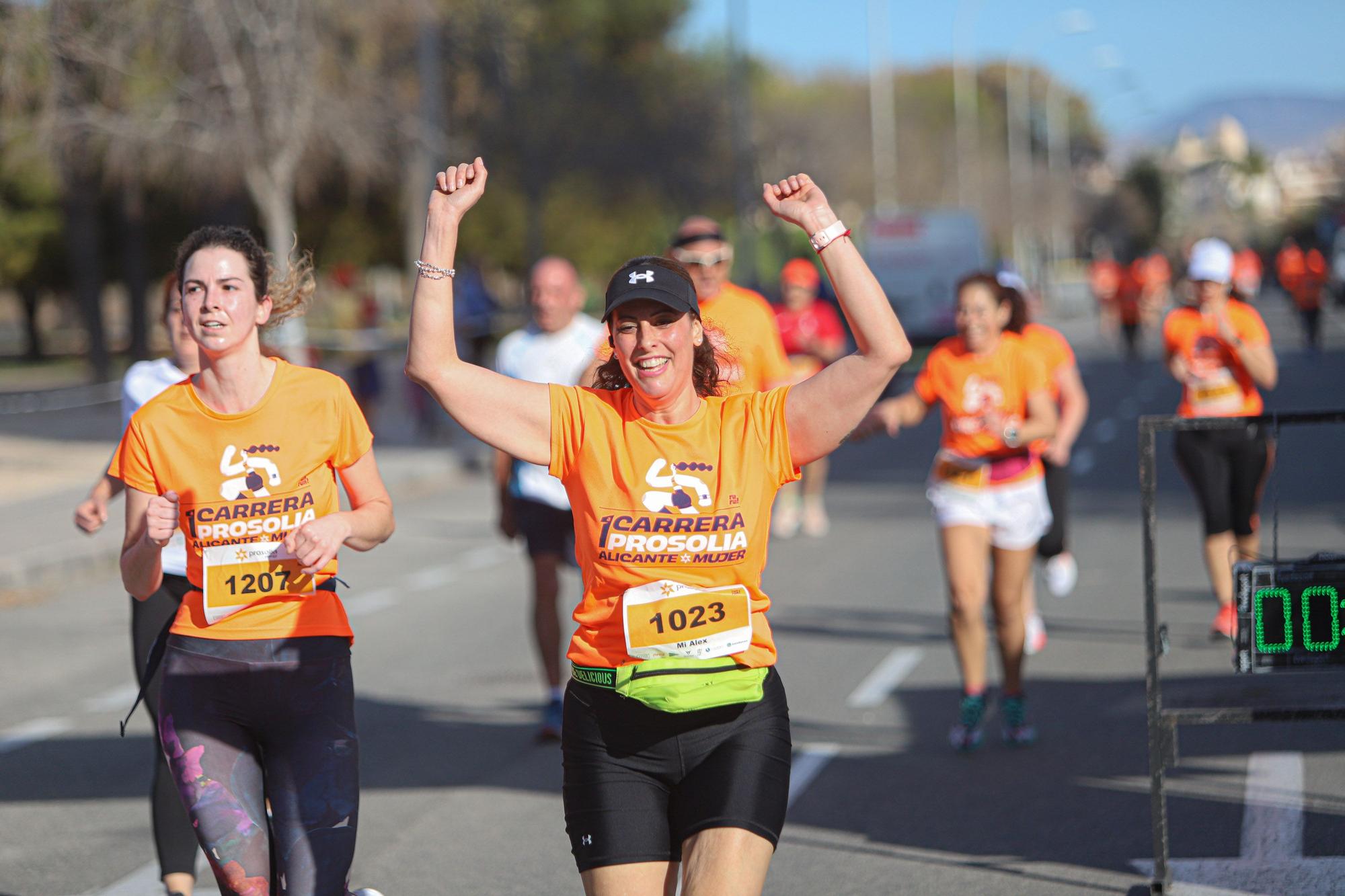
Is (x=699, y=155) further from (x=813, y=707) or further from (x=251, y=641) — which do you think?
(x=251, y=641)

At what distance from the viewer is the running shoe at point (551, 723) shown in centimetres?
779

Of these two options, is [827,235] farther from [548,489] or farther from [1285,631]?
[548,489]

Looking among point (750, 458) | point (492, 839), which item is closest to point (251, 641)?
point (750, 458)

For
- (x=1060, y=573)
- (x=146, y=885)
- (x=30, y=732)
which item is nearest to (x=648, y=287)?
(x=146, y=885)

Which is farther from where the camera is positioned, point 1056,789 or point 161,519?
point 1056,789

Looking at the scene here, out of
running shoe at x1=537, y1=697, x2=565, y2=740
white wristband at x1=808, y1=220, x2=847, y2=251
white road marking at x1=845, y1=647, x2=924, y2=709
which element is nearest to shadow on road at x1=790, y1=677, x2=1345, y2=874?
white road marking at x1=845, y1=647, x2=924, y2=709

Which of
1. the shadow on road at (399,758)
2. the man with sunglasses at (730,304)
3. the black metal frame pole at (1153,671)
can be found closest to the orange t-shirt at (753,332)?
the man with sunglasses at (730,304)

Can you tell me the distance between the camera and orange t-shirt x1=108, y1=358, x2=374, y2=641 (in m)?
4.17

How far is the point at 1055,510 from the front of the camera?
9641 millimetres

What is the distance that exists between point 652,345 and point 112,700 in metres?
6.08

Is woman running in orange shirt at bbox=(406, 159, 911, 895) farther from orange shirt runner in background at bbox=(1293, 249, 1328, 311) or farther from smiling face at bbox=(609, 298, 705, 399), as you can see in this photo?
orange shirt runner in background at bbox=(1293, 249, 1328, 311)

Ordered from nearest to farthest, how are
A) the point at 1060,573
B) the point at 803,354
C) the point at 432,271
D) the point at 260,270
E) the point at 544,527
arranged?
1. the point at 432,271
2. the point at 260,270
3. the point at 544,527
4. the point at 1060,573
5. the point at 803,354

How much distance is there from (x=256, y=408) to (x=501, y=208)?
47.9 meters

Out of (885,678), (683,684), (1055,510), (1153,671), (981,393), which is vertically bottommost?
(885,678)
